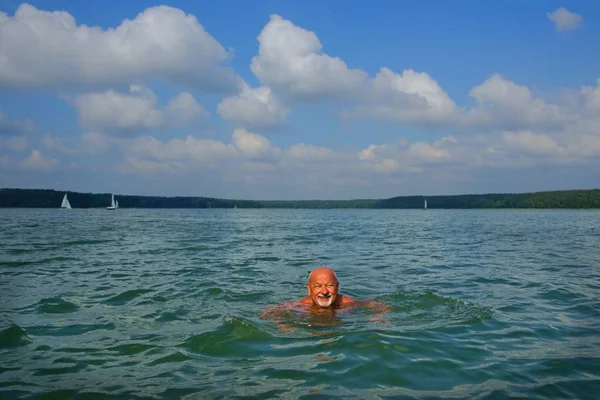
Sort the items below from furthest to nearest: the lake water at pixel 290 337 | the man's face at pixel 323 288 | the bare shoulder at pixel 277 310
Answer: the bare shoulder at pixel 277 310 < the man's face at pixel 323 288 < the lake water at pixel 290 337

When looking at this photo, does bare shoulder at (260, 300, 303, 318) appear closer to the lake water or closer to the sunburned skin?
the sunburned skin

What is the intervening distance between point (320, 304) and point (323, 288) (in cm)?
43

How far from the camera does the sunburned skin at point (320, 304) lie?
9.48 metres

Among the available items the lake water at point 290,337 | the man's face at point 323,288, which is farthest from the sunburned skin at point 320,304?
the lake water at point 290,337

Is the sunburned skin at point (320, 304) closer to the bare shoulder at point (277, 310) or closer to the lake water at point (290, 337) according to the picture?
the bare shoulder at point (277, 310)

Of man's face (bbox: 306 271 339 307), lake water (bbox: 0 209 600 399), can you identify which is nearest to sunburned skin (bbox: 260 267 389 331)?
man's face (bbox: 306 271 339 307)

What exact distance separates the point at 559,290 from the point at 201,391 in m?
10.7

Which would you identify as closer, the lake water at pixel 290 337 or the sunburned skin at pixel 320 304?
the lake water at pixel 290 337

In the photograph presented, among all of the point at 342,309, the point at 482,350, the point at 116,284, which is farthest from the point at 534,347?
the point at 116,284

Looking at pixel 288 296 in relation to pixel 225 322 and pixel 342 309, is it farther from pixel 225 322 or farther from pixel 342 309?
pixel 225 322

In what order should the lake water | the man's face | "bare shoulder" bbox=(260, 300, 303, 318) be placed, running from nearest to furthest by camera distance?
the lake water → the man's face → "bare shoulder" bbox=(260, 300, 303, 318)

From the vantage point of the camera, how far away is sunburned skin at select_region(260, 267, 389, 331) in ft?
31.1

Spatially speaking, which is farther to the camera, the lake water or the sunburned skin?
the sunburned skin

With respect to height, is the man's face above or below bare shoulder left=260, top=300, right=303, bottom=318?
above
